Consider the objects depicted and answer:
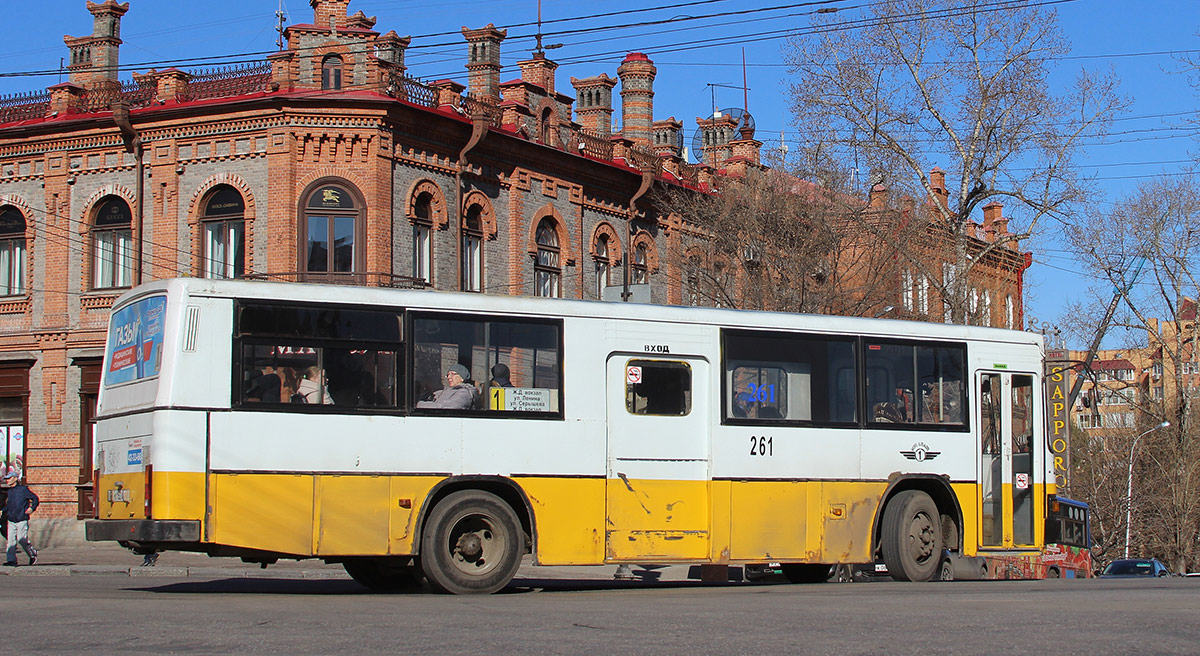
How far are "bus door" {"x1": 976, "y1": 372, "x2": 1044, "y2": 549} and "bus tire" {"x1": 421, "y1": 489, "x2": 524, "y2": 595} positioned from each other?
6120mm

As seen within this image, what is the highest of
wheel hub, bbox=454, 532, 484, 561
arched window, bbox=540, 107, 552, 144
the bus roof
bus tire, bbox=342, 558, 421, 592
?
arched window, bbox=540, 107, 552, 144

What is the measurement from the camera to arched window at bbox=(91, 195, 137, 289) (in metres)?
30.8

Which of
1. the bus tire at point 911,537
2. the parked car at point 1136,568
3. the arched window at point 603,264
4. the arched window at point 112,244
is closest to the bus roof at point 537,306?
the bus tire at point 911,537

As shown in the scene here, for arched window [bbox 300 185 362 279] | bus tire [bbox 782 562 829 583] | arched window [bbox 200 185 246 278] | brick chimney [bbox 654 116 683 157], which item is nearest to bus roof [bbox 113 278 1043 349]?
bus tire [bbox 782 562 829 583]

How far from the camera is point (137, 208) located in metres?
30.5

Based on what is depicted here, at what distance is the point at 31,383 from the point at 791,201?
17772 millimetres

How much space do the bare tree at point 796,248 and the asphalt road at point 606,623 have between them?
20867mm

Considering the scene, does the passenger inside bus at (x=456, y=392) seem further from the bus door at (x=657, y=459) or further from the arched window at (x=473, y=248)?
the arched window at (x=473, y=248)

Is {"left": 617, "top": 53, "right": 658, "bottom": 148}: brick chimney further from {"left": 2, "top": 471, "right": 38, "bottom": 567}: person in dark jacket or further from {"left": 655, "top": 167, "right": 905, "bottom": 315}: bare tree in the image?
{"left": 2, "top": 471, "right": 38, "bottom": 567}: person in dark jacket

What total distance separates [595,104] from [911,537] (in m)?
27.2

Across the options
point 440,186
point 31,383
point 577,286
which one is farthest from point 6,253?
point 577,286

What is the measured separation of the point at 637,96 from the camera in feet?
137

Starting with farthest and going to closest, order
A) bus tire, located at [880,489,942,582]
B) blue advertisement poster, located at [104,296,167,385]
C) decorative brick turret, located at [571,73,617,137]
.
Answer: decorative brick turret, located at [571,73,617,137]
bus tire, located at [880,489,942,582]
blue advertisement poster, located at [104,296,167,385]

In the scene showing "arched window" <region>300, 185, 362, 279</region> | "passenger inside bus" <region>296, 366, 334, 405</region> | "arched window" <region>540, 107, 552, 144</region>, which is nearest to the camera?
"passenger inside bus" <region>296, 366, 334, 405</region>
